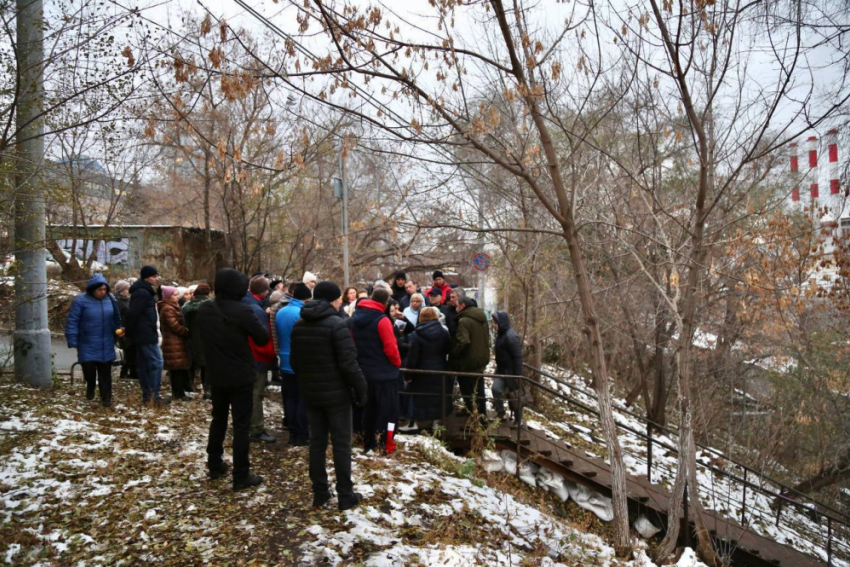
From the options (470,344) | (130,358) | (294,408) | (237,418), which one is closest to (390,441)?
(294,408)

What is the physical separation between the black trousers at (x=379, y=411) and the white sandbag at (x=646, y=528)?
150 inches

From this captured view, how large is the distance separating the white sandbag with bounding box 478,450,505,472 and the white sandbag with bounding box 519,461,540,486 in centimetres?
27

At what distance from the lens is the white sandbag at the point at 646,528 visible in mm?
7852

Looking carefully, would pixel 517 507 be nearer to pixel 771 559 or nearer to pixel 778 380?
pixel 771 559

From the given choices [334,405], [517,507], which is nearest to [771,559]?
[517,507]

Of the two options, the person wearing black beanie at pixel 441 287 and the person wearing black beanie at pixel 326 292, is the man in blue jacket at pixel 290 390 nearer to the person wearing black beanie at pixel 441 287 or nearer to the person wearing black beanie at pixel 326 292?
the person wearing black beanie at pixel 326 292

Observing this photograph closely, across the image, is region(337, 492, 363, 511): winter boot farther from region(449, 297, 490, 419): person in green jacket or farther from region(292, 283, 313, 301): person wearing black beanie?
region(449, 297, 490, 419): person in green jacket

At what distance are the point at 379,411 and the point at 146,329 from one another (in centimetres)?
333

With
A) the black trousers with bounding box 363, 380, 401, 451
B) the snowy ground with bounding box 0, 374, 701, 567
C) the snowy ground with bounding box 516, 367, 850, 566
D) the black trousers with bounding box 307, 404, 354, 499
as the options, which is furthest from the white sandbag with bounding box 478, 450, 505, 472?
the black trousers with bounding box 307, 404, 354, 499

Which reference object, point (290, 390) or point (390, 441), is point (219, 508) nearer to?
point (290, 390)

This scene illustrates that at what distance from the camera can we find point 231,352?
201 inches

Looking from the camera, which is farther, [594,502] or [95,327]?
[594,502]

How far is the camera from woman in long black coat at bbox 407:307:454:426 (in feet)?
25.5

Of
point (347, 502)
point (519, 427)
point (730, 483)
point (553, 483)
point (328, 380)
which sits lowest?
point (730, 483)
